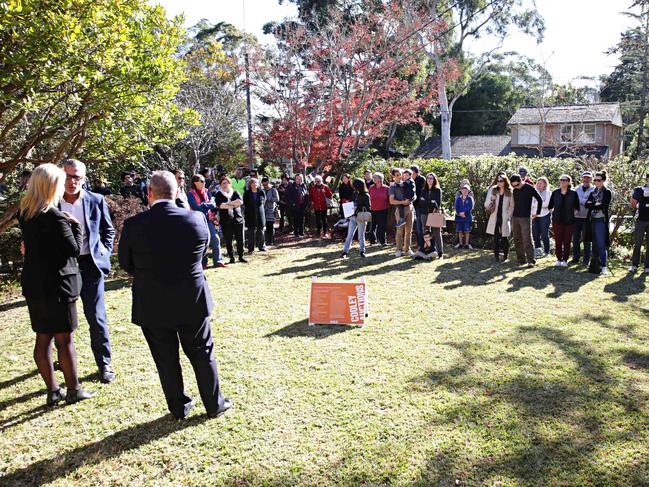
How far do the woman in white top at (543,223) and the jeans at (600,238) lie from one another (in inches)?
54.0

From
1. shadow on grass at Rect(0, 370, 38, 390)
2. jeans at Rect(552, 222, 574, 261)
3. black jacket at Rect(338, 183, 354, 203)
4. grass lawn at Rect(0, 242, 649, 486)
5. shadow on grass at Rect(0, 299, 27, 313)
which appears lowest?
grass lawn at Rect(0, 242, 649, 486)

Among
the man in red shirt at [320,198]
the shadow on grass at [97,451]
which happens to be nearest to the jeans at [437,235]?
the man in red shirt at [320,198]

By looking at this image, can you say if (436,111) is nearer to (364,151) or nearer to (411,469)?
(364,151)

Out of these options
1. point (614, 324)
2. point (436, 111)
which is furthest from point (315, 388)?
point (436, 111)

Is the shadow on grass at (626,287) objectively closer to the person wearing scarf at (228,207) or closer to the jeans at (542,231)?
the jeans at (542,231)

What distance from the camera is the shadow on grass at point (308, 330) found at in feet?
19.5

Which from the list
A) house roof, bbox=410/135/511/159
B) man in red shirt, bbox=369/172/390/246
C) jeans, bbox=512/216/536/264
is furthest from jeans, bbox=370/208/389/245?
house roof, bbox=410/135/511/159

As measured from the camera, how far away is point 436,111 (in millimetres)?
37438

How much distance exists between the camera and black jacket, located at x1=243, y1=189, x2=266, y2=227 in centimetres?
1130

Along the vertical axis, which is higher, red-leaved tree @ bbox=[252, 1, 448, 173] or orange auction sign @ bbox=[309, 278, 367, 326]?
red-leaved tree @ bbox=[252, 1, 448, 173]

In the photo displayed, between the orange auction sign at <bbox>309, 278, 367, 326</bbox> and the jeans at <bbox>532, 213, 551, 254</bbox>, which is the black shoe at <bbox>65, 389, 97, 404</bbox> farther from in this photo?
the jeans at <bbox>532, 213, 551, 254</bbox>

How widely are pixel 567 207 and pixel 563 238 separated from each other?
656mm

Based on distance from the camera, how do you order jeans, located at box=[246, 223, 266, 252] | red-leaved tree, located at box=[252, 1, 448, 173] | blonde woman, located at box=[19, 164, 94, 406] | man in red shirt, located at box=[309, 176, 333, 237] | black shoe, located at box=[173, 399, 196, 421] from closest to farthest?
blonde woman, located at box=[19, 164, 94, 406]
black shoe, located at box=[173, 399, 196, 421]
jeans, located at box=[246, 223, 266, 252]
man in red shirt, located at box=[309, 176, 333, 237]
red-leaved tree, located at box=[252, 1, 448, 173]

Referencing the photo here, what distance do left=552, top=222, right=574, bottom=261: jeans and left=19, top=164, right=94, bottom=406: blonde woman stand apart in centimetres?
912
